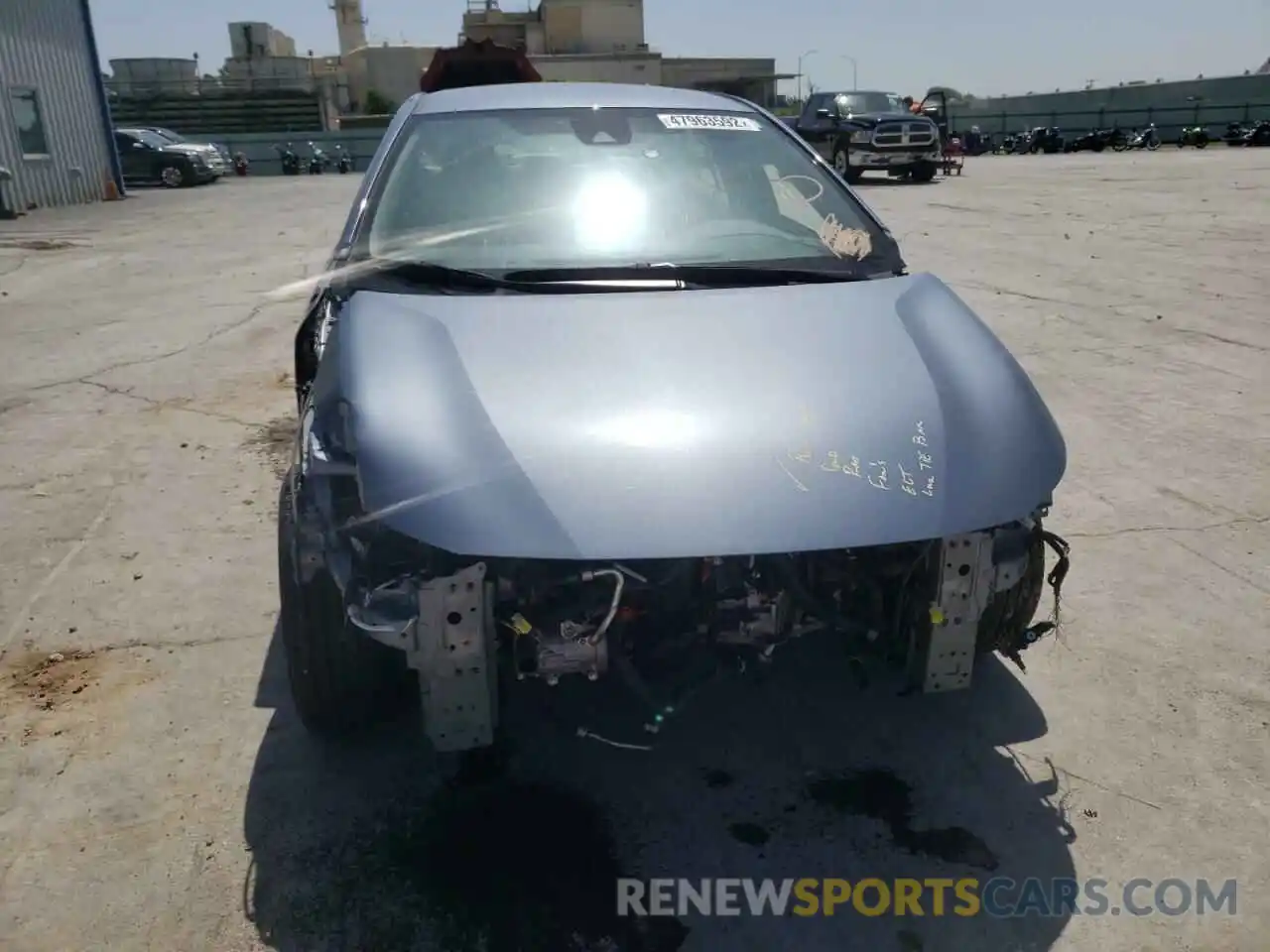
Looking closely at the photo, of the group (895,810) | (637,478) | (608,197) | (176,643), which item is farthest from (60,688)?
(895,810)

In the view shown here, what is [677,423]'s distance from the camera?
215 centimetres

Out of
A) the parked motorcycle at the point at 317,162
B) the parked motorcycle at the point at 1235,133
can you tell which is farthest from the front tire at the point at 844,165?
the parked motorcycle at the point at 317,162

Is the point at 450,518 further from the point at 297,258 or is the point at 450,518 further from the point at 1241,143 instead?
the point at 1241,143

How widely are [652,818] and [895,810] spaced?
63cm

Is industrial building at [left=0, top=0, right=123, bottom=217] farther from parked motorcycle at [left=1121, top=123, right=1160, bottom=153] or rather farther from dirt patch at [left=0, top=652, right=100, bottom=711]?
parked motorcycle at [left=1121, top=123, right=1160, bottom=153]

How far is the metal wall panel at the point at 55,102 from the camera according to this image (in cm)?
1748

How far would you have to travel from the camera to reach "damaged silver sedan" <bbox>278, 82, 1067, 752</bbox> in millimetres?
2002

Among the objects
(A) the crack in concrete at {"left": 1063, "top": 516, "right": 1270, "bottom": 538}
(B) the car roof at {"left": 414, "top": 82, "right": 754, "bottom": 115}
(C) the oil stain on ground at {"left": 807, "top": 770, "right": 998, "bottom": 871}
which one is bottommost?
(C) the oil stain on ground at {"left": 807, "top": 770, "right": 998, "bottom": 871}

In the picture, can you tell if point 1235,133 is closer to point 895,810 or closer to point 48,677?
point 895,810

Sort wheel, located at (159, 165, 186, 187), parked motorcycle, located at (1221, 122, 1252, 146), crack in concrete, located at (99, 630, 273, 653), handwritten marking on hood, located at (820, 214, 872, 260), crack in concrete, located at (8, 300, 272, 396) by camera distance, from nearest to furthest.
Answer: handwritten marking on hood, located at (820, 214, 872, 260) → crack in concrete, located at (99, 630, 273, 653) → crack in concrete, located at (8, 300, 272, 396) → wheel, located at (159, 165, 186, 187) → parked motorcycle, located at (1221, 122, 1252, 146)

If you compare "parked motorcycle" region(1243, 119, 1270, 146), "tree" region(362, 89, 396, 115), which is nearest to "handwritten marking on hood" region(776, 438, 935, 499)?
"parked motorcycle" region(1243, 119, 1270, 146)

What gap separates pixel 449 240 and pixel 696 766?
1.77 m

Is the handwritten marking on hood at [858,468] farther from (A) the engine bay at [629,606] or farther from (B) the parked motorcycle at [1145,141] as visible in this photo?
(B) the parked motorcycle at [1145,141]

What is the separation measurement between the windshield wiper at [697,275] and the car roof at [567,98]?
103 cm
